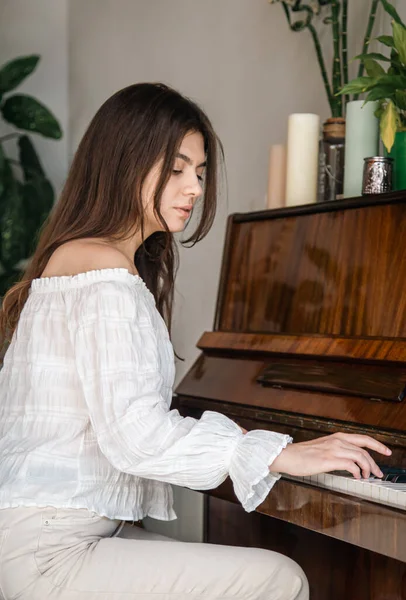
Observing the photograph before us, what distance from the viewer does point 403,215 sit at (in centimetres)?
181

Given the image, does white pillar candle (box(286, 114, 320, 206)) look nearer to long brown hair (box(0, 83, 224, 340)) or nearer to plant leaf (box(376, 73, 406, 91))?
plant leaf (box(376, 73, 406, 91))

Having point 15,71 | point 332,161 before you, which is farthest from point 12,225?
point 332,161

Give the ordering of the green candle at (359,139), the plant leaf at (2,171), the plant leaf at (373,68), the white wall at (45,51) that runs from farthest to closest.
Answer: the white wall at (45,51) < the plant leaf at (2,171) < the green candle at (359,139) < the plant leaf at (373,68)

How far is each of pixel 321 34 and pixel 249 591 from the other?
2.01 m

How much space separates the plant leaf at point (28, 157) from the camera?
4.12 meters

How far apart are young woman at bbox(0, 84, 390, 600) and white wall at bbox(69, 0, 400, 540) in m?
1.40

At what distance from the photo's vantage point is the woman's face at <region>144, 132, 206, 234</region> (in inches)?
61.0

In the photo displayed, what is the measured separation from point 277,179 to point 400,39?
25.9 inches

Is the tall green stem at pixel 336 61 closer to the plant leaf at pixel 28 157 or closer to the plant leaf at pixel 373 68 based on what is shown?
the plant leaf at pixel 373 68

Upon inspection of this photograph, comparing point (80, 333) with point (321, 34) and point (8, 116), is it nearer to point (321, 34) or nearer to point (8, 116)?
point (321, 34)

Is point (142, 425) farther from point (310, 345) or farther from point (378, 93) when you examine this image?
point (378, 93)

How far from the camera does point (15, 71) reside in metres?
3.89

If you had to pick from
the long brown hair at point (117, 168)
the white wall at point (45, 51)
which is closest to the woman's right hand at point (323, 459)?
the long brown hair at point (117, 168)

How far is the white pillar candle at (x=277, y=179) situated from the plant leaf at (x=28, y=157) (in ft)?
6.35
